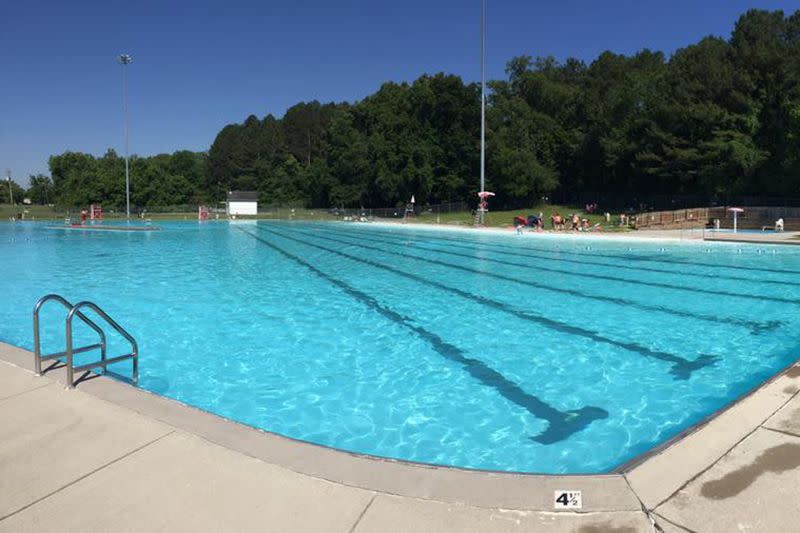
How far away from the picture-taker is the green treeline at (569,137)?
42.0 m

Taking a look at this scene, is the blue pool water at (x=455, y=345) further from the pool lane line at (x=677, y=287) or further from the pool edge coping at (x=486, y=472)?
the pool edge coping at (x=486, y=472)

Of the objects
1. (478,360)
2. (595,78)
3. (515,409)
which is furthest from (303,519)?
(595,78)

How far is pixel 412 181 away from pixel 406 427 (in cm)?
5429

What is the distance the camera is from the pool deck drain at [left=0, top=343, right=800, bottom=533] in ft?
8.84

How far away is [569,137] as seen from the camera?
63.3 m

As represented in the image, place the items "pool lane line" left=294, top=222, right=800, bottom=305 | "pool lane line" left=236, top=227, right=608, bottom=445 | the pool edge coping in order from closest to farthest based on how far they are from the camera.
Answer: the pool edge coping
"pool lane line" left=236, top=227, right=608, bottom=445
"pool lane line" left=294, top=222, right=800, bottom=305

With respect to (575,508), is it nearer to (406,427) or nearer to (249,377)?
(406,427)

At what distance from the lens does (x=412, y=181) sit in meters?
58.6

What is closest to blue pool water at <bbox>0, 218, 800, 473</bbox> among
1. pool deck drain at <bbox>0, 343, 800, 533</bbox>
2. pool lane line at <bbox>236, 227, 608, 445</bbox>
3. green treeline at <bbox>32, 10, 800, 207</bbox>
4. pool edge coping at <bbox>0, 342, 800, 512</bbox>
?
pool lane line at <bbox>236, 227, 608, 445</bbox>

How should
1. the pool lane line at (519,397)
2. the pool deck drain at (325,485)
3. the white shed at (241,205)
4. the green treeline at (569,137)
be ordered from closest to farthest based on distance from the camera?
the pool deck drain at (325,485) < the pool lane line at (519,397) < the green treeline at (569,137) < the white shed at (241,205)

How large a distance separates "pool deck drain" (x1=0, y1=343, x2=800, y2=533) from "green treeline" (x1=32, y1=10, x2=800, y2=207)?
41.8 m

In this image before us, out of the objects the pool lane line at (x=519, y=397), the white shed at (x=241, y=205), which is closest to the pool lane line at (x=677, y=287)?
the pool lane line at (x=519, y=397)

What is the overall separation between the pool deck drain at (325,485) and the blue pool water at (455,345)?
1.46m

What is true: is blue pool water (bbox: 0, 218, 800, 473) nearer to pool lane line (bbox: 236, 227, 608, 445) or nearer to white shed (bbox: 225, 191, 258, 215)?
pool lane line (bbox: 236, 227, 608, 445)
